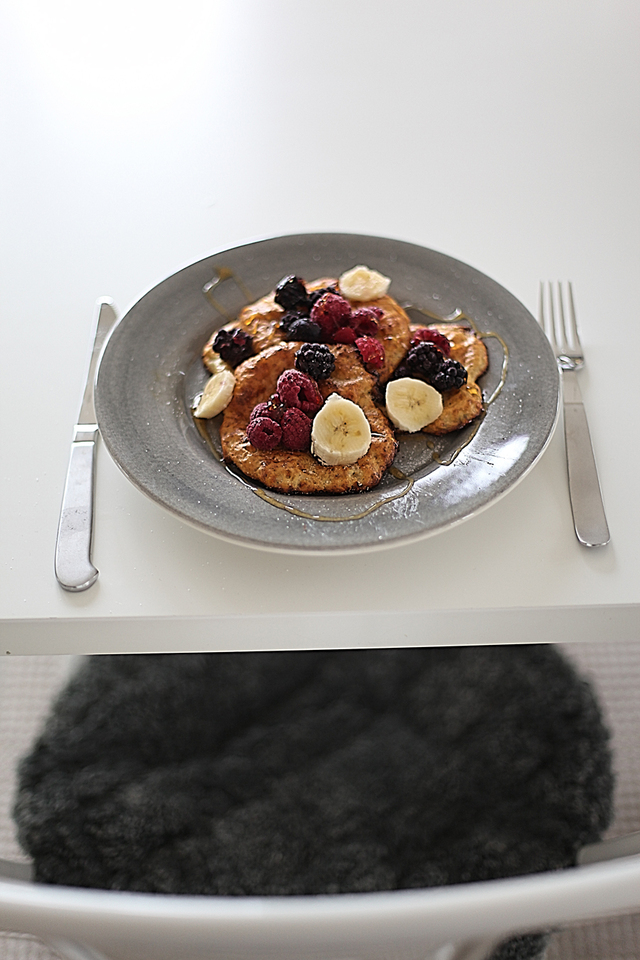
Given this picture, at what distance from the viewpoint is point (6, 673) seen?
1.50m

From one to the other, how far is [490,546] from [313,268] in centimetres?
42

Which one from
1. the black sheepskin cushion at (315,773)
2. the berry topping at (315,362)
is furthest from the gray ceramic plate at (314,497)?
the black sheepskin cushion at (315,773)

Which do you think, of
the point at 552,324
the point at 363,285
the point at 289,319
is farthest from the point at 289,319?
the point at 552,324

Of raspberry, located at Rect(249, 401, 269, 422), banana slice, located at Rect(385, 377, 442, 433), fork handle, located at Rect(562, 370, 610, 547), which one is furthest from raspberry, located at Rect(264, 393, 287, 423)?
fork handle, located at Rect(562, 370, 610, 547)

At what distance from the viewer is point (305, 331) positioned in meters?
0.80

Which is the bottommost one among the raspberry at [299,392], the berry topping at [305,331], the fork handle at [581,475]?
the fork handle at [581,475]

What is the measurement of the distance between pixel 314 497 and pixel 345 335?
201 millimetres

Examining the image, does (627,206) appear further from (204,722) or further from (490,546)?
(204,722)

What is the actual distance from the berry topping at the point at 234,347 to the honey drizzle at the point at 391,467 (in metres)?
0.08

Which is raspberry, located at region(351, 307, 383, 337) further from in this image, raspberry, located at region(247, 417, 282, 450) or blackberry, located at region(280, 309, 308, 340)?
raspberry, located at region(247, 417, 282, 450)

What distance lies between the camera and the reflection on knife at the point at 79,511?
2.22 ft

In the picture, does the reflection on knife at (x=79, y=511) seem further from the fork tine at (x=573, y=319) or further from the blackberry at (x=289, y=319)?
the fork tine at (x=573, y=319)

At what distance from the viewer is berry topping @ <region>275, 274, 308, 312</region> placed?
0.84 m

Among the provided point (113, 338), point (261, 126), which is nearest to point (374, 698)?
point (113, 338)
